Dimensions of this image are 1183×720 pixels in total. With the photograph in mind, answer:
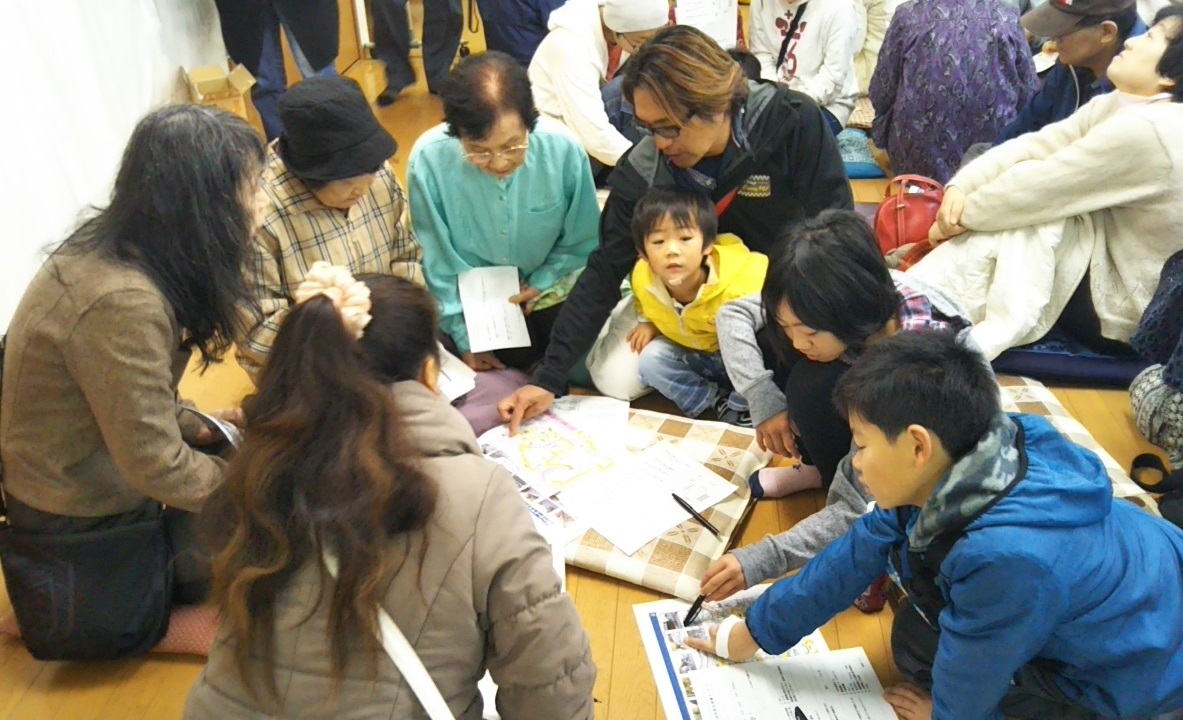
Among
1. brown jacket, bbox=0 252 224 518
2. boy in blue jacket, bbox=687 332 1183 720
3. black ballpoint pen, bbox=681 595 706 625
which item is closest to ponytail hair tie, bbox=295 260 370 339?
brown jacket, bbox=0 252 224 518

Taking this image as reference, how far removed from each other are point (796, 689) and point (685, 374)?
3.04ft

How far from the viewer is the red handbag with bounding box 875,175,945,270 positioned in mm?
2654

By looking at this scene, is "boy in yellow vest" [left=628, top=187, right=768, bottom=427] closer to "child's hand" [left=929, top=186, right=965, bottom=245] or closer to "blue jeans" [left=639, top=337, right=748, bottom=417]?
"blue jeans" [left=639, top=337, right=748, bottom=417]

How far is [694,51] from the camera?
1903mm

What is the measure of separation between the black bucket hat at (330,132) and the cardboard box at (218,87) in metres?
1.82

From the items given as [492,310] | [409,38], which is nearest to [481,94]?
[492,310]

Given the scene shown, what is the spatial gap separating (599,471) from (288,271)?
888 millimetres

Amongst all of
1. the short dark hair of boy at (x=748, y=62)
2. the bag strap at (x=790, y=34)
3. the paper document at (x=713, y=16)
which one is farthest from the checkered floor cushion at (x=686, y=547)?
the bag strap at (x=790, y=34)

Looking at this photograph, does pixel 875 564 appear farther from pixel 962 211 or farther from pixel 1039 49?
pixel 1039 49

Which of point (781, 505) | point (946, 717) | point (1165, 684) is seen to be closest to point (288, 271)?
point (781, 505)

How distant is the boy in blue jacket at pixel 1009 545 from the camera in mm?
1141

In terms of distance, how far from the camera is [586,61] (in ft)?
9.45

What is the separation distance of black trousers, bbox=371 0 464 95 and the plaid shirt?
7.68ft

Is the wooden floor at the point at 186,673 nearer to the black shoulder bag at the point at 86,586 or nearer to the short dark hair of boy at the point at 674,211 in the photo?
the black shoulder bag at the point at 86,586
